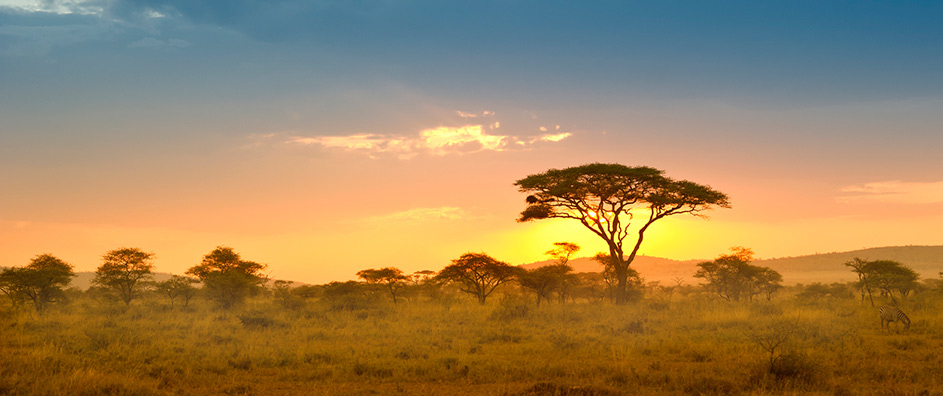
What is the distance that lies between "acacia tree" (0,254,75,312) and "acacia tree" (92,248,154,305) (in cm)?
182

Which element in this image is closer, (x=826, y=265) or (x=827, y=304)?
(x=827, y=304)

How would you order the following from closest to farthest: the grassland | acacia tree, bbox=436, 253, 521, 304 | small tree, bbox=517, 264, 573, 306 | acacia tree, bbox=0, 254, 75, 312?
Result: the grassland → acacia tree, bbox=0, 254, 75, 312 → small tree, bbox=517, 264, 573, 306 → acacia tree, bbox=436, 253, 521, 304

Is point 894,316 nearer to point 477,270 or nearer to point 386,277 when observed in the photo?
point 477,270

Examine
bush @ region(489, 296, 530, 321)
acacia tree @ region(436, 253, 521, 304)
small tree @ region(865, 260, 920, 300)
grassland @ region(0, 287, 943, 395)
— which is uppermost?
acacia tree @ region(436, 253, 521, 304)

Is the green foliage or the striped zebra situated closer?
the striped zebra

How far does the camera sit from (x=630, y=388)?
33.8 feet

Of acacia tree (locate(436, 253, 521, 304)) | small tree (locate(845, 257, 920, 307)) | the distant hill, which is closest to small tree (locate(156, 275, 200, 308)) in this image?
acacia tree (locate(436, 253, 521, 304))

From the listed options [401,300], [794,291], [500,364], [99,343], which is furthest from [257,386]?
[794,291]

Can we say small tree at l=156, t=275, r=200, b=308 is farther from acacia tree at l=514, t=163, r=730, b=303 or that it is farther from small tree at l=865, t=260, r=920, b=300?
small tree at l=865, t=260, r=920, b=300

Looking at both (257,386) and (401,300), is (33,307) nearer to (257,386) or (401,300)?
(401,300)

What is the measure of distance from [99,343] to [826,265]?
4680 inches

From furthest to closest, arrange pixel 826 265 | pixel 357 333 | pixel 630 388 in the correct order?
1. pixel 826 265
2. pixel 357 333
3. pixel 630 388

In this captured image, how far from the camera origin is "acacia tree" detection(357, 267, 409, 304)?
32.6 metres

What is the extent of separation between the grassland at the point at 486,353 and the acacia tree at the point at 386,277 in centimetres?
843
